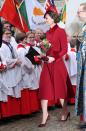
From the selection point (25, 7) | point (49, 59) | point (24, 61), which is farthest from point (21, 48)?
point (25, 7)

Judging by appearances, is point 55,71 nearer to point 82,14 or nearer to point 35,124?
point 35,124

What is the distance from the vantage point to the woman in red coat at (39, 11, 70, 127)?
23.7 feet

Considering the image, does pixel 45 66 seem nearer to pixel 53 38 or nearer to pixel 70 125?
pixel 53 38

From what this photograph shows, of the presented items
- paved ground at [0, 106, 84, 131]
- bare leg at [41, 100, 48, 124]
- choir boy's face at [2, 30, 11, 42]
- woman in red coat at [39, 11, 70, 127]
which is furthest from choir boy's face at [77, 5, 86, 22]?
paved ground at [0, 106, 84, 131]

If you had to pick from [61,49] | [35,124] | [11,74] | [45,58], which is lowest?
[35,124]

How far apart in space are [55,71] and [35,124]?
2.98 ft

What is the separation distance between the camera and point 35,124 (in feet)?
24.2

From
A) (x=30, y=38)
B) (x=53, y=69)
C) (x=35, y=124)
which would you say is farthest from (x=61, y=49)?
(x=35, y=124)

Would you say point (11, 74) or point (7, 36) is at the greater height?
point (7, 36)

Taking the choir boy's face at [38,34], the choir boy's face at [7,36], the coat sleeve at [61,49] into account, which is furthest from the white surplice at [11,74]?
the choir boy's face at [38,34]

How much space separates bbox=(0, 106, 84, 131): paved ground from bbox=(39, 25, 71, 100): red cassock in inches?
17.0

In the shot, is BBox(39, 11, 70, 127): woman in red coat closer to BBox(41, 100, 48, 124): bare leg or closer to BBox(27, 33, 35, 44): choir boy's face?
BBox(41, 100, 48, 124): bare leg

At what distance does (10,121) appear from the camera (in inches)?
303

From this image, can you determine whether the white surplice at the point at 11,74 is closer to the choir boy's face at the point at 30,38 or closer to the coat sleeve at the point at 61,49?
the choir boy's face at the point at 30,38
